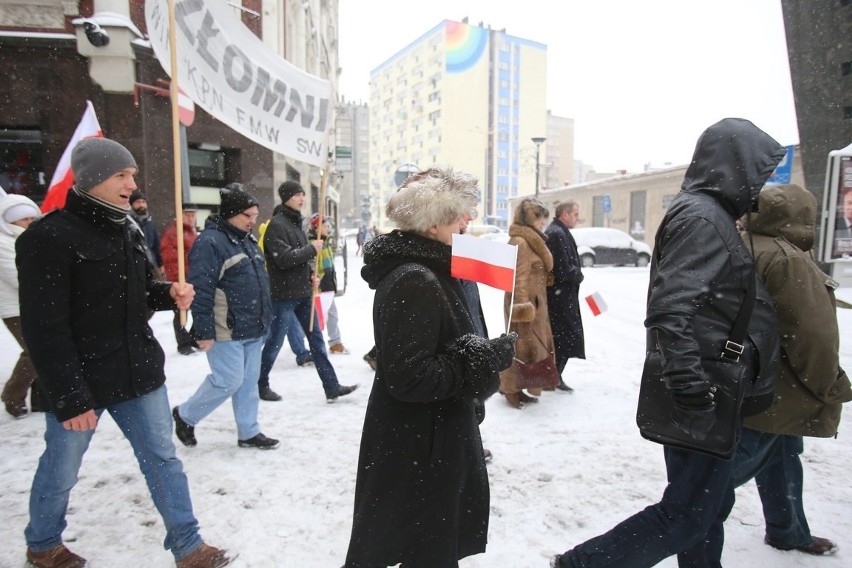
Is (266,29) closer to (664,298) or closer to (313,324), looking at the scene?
(313,324)

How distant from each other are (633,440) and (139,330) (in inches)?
138

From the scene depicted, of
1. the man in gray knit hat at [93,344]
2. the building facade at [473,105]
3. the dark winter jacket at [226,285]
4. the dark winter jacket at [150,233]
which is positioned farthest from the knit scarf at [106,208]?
the building facade at [473,105]

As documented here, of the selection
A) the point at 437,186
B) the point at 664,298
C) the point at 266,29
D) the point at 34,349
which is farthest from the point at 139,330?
the point at 266,29

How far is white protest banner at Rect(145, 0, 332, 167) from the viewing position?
336 centimetres

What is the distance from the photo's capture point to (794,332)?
237 centimetres

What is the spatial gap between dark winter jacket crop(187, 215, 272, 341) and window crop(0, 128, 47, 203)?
28.0 feet

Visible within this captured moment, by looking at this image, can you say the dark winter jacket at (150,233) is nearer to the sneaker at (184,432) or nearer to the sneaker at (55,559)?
the sneaker at (184,432)

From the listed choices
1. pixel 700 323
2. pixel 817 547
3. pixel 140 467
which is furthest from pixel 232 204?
pixel 817 547

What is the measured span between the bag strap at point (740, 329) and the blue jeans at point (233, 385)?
3020 mm

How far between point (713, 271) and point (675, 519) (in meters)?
0.96

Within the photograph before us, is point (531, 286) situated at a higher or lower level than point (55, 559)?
higher

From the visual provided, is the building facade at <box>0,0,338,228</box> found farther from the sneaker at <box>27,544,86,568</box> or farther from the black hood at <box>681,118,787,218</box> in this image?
the black hood at <box>681,118,787,218</box>

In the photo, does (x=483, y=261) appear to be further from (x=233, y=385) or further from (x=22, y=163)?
(x=22, y=163)

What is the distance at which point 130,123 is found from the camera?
10.0 metres
